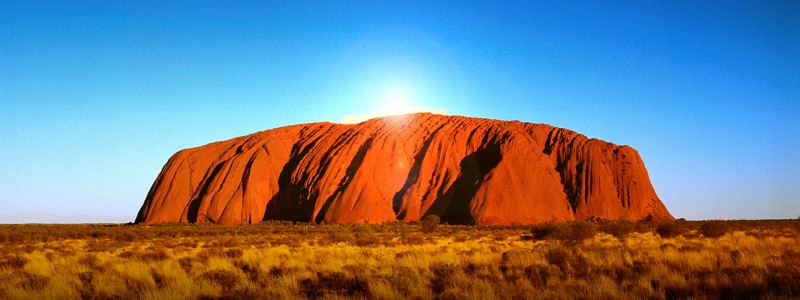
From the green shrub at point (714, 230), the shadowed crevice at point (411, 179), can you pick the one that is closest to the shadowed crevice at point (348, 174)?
the shadowed crevice at point (411, 179)

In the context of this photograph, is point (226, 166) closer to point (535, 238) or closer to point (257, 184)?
point (257, 184)

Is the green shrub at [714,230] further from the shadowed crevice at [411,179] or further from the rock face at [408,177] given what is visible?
the shadowed crevice at [411,179]

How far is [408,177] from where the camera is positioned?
6775 centimetres

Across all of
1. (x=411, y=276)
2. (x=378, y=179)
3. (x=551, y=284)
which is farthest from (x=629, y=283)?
(x=378, y=179)

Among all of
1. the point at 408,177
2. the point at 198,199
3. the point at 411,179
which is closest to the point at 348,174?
the point at 408,177

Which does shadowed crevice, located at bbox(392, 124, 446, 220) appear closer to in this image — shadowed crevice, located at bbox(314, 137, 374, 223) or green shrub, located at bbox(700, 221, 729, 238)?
shadowed crevice, located at bbox(314, 137, 374, 223)

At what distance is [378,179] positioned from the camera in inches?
2581

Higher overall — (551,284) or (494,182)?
(494,182)

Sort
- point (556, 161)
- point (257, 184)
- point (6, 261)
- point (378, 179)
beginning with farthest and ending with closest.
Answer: point (556, 161)
point (257, 184)
point (378, 179)
point (6, 261)

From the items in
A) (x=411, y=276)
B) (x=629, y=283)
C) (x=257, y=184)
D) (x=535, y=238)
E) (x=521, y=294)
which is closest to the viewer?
(x=521, y=294)

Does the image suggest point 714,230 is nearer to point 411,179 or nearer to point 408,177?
point 411,179

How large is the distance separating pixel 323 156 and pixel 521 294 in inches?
2551

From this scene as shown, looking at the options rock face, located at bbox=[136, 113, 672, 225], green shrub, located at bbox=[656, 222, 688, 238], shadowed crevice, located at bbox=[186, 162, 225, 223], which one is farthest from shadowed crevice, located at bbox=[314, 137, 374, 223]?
green shrub, located at bbox=[656, 222, 688, 238]

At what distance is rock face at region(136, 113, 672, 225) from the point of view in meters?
62.5
